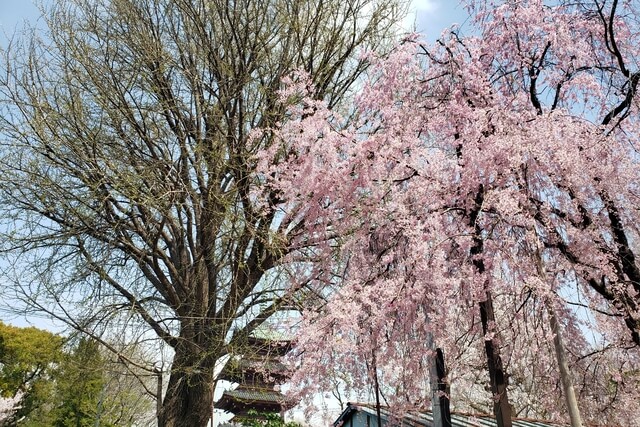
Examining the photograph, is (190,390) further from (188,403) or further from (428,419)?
(428,419)

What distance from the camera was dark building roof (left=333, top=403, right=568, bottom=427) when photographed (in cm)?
687

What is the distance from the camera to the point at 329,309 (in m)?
4.91

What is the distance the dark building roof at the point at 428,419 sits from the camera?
687cm

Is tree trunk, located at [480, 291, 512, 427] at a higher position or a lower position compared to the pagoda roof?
lower

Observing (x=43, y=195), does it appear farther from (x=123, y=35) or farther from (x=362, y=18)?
(x=362, y=18)

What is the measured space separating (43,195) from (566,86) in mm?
7459

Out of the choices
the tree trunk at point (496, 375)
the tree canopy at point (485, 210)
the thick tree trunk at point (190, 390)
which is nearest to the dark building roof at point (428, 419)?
the tree canopy at point (485, 210)

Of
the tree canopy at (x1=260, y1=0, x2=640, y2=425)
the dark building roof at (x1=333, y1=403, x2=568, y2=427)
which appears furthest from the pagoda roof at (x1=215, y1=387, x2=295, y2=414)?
the tree canopy at (x1=260, y1=0, x2=640, y2=425)

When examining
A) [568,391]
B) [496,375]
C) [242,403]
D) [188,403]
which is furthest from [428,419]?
[242,403]

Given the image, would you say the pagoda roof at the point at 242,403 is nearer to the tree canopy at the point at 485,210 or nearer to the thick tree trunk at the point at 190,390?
the thick tree trunk at the point at 190,390

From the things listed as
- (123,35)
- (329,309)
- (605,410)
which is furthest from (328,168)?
(123,35)

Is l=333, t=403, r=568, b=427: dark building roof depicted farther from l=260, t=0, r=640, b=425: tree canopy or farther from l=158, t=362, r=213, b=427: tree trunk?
l=158, t=362, r=213, b=427: tree trunk

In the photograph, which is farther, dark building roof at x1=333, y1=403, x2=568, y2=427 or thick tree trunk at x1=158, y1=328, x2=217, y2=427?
thick tree trunk at x1=158, y1=328, x2=217, y2=427

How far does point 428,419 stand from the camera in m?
7.40
